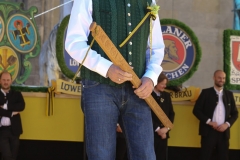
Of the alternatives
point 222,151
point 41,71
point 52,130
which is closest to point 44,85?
point 41,71

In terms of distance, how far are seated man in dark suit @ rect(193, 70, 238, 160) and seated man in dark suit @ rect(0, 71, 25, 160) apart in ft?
7.40

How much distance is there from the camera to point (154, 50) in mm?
2424

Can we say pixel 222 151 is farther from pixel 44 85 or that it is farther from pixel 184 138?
pixel 44 85

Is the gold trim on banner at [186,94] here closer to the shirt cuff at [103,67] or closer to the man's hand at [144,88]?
the man's hand at [144,88]

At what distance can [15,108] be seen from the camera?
5.52 m

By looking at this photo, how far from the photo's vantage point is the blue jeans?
85.0 inches

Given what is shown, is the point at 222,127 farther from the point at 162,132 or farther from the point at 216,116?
the point at 162,132

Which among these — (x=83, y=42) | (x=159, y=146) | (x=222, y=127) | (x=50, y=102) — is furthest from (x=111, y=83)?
(x=222, y=127)

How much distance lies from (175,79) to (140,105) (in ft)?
12.6

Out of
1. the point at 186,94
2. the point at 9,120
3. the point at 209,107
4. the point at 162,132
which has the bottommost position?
the point at 162,132

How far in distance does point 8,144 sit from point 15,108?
0.44m

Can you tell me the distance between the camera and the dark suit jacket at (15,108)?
5.51m

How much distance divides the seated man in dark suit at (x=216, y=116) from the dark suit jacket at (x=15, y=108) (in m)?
2.23

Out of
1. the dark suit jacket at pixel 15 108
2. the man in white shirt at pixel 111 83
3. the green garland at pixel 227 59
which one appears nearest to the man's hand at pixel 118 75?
the man in white shirt at pixel 111 83
